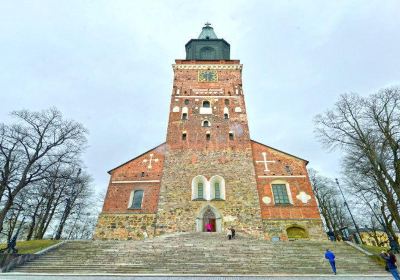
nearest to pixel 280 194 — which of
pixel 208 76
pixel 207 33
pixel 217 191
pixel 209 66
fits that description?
pixel 217 191

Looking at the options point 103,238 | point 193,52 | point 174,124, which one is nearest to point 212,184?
point 174,124

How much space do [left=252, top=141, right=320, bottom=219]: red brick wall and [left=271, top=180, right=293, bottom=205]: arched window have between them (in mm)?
245

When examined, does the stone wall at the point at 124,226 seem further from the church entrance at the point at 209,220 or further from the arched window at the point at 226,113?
the arched window at the point at 226,113

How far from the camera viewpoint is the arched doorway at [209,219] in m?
18.7

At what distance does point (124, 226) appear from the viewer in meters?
18.4

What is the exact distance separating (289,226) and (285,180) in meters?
3.80

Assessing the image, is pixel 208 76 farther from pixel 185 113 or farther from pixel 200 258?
pixel 200 258

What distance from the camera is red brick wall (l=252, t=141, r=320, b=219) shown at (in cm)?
1881

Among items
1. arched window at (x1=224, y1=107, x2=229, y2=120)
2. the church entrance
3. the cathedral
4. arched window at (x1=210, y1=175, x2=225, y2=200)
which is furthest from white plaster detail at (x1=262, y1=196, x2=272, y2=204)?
arched window at (x1=224, y1=107, x2=229, y2=120)

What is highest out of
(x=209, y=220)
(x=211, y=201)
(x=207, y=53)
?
(x=207, y=53)

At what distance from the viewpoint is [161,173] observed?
70.1 ft

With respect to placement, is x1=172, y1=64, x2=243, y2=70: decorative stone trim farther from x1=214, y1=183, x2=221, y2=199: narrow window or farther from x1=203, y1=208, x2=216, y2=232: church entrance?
x1=203, y1=208, x2=216, y2=232: church entrance

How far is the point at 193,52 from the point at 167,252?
78.4ft

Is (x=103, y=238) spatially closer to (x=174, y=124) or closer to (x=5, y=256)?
(x=5, y=256)
